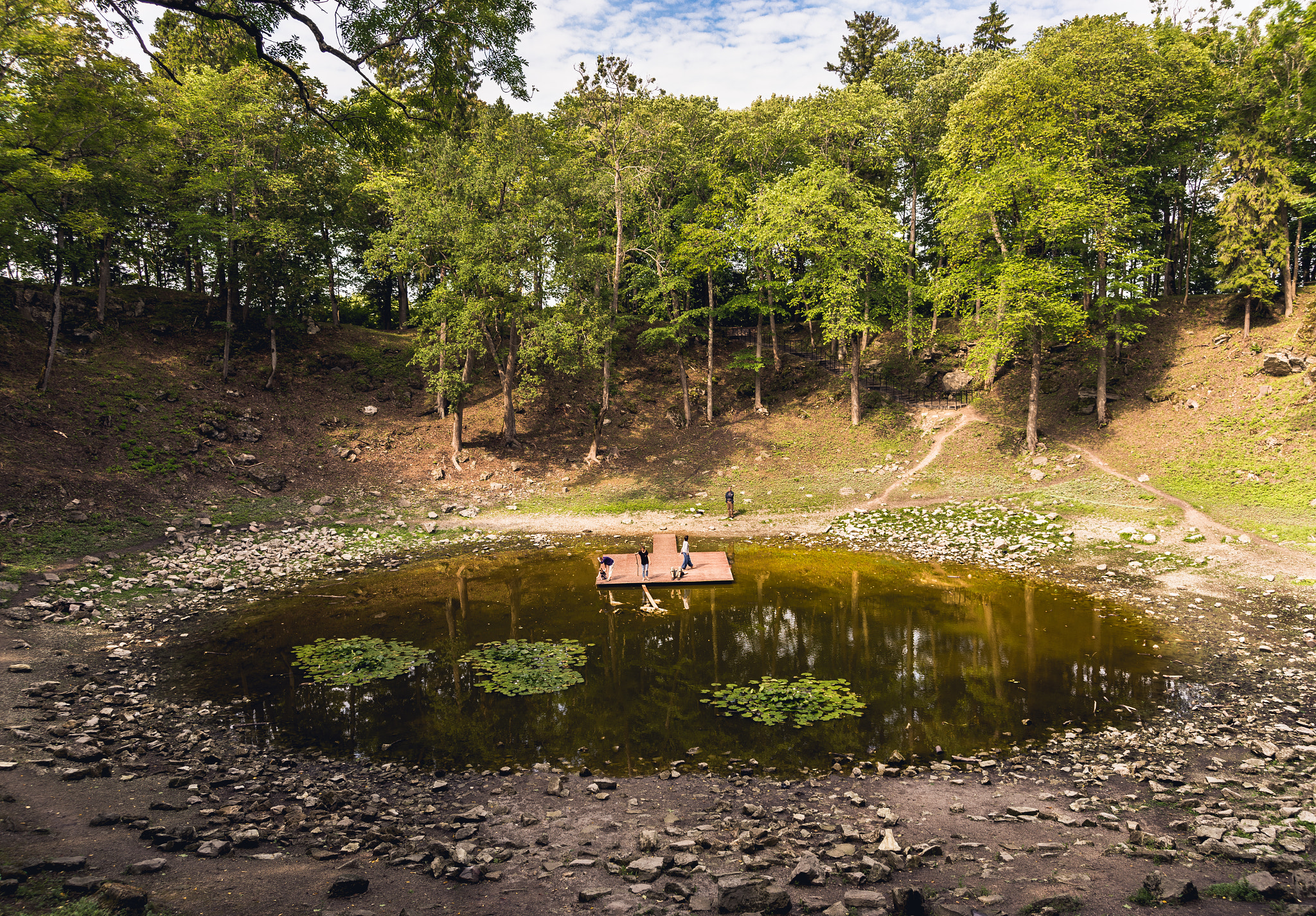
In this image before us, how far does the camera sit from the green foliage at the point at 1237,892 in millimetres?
5996

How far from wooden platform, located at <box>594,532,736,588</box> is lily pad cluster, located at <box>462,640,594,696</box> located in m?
4.97

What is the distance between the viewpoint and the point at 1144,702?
11.6 meters

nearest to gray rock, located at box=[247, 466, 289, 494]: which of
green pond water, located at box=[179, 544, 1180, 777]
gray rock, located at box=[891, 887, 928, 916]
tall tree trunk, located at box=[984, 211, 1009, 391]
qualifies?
green pond water, located at box=[179, 544, 1180, 777]

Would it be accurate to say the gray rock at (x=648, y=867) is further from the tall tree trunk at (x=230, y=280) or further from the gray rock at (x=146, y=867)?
the tall tree trunk at (x=230, y=280)

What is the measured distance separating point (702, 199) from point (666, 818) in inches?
1688

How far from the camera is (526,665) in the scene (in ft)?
45.9

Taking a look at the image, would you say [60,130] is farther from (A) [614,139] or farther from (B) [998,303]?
(B) [998,303]

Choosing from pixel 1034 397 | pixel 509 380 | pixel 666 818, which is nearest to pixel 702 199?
pixel 509 380

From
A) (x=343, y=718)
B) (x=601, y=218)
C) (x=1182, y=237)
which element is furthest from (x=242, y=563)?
(x=1182, y=237)

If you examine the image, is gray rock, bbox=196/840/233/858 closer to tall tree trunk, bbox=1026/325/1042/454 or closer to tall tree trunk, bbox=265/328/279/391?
tall tree trunk, bbox=1026/325/1042/454

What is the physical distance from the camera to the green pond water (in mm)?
10703

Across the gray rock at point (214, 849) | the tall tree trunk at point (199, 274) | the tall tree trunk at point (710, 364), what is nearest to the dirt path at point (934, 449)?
the tall tree trunk at point (710, 364)

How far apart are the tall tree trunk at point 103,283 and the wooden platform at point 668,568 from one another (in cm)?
3330

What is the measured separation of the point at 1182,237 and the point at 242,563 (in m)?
57.7
